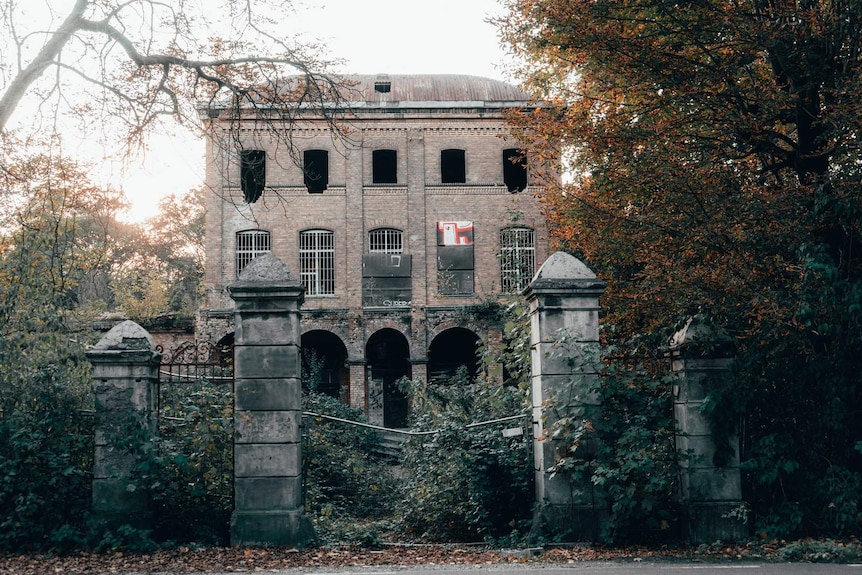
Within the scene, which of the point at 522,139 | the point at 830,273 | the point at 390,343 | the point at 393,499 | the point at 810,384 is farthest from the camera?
the point at 390,343

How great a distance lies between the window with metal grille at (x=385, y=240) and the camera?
88.4ft

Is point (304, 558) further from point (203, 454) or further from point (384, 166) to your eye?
point (384, 166)

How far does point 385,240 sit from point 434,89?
602 cm

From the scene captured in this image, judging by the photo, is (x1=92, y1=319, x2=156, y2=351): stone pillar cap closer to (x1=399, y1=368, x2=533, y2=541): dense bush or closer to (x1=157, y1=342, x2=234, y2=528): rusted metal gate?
(x1=157, y1=342, x2=234, y2=528): rusted metal gate

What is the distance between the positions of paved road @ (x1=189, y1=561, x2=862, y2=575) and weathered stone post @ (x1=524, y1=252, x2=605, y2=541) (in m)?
0.93

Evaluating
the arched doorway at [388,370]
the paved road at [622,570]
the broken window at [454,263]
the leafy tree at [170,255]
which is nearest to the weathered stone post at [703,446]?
the paved road at [622,570]

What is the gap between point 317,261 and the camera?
26.7 m

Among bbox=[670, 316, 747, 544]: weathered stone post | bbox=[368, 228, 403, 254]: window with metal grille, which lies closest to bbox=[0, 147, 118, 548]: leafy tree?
bbox=[670, 316, 747, 544]: weathered stone post

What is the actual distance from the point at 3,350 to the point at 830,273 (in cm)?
849

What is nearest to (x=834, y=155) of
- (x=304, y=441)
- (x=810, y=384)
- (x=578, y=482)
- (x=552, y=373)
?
(x=810, y=384)

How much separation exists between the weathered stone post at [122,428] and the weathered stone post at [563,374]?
154 inches

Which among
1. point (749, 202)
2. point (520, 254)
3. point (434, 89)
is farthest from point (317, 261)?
point (749, 202)

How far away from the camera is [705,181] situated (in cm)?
896

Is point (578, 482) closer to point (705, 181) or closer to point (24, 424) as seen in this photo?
point (705, 181)
